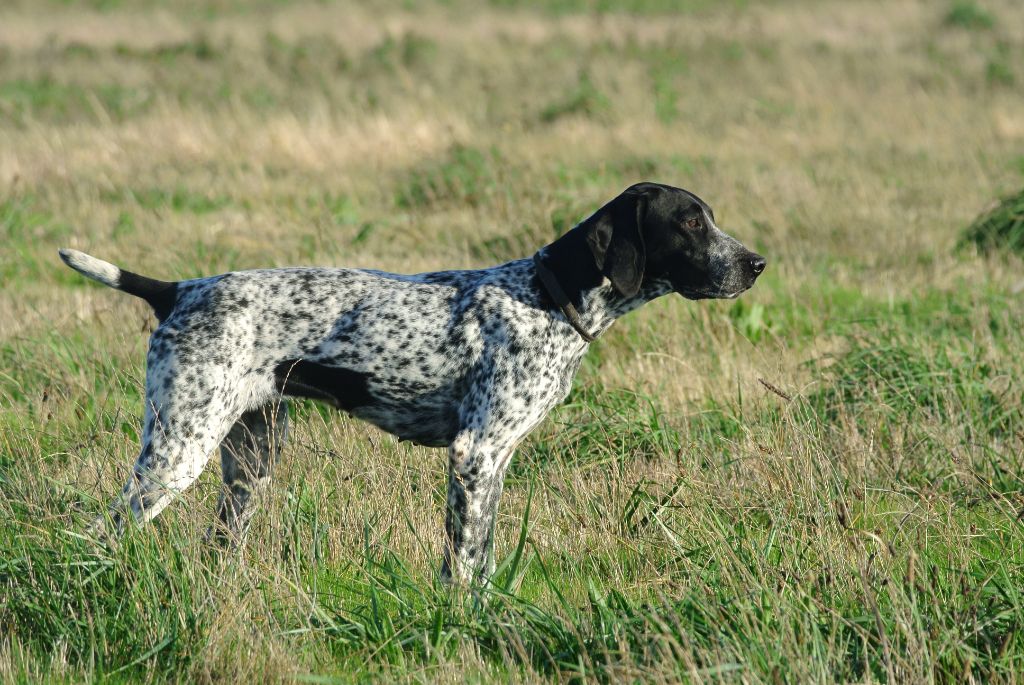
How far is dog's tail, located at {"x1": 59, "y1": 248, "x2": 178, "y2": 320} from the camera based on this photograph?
15.7ft

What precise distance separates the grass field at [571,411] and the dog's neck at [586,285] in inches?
25.0

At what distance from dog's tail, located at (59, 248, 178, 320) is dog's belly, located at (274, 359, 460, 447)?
557 mm

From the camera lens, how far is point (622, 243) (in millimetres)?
4781

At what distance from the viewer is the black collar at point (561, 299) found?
189 inches

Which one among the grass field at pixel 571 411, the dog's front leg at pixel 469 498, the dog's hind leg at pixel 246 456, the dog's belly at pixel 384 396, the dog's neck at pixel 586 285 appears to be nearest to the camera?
the grass field at pixel 571 411

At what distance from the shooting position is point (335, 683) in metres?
3.59

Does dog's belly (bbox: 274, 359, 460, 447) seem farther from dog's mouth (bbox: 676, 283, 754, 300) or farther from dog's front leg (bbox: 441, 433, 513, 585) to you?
dog's mouth (bbox: 676, 283, 754, 300)

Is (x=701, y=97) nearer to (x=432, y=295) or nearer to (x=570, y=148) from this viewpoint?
(x=570, y=148)

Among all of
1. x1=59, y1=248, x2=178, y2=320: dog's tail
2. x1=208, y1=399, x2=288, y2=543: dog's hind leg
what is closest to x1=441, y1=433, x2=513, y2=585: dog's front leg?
x1=208, y1=399, x2=288, y2=543: dog's hind leg

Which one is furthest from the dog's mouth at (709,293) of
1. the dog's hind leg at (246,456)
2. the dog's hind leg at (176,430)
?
the dog's hind leg at (176,430)

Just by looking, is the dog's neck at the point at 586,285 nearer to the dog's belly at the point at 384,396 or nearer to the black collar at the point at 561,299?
the black collar at the point at 561,299

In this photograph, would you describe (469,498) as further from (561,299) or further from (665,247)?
(665,247)

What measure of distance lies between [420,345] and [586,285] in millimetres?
694

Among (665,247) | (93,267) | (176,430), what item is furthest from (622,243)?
(93,267)
